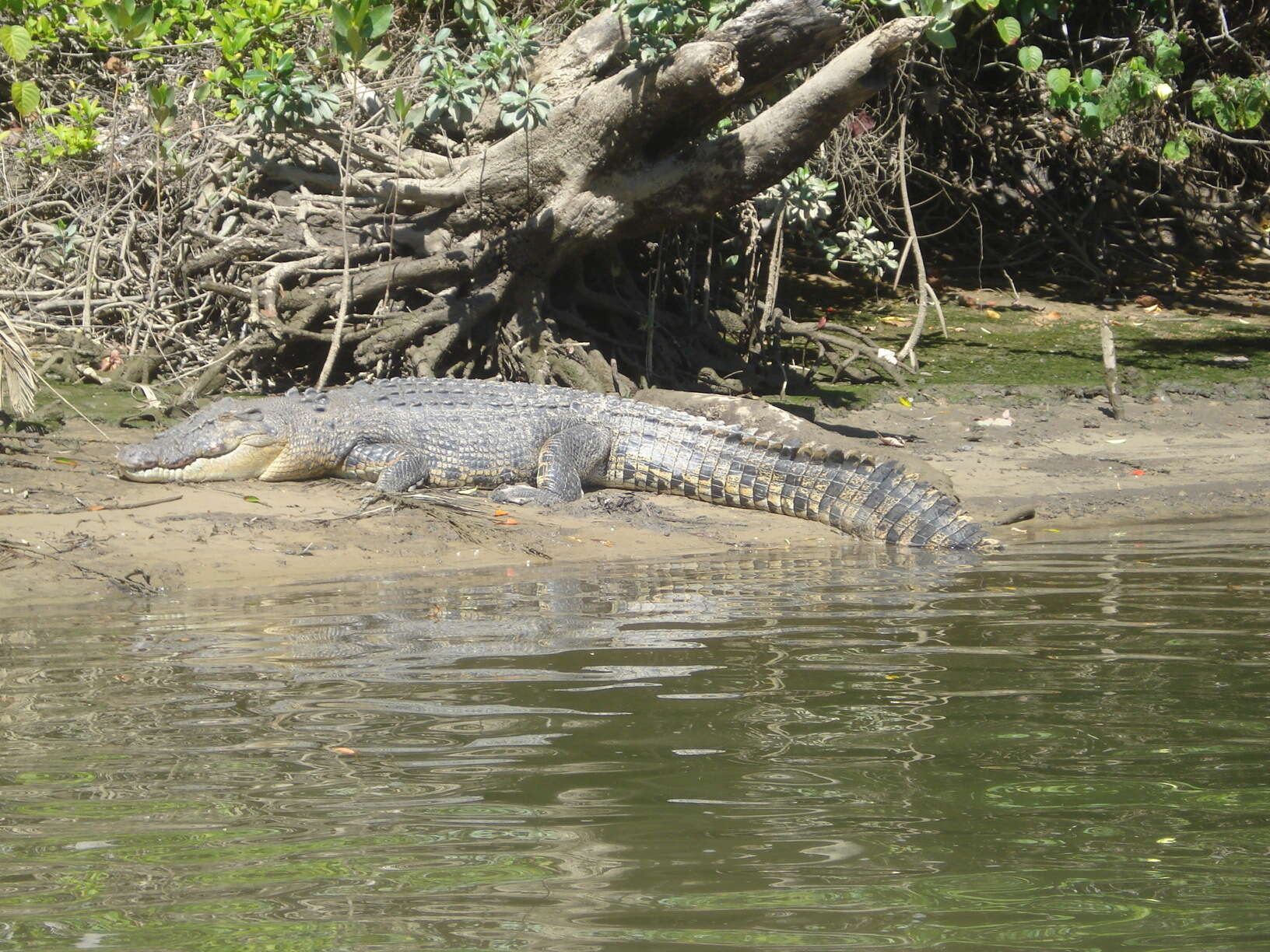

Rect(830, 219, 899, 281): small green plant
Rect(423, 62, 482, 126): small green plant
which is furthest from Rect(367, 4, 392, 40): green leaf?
Rect(830, 219, 899, 281): small green plant

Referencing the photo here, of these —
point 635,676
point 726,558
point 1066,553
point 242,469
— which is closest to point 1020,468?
point 1066,553

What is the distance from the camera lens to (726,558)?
660cm

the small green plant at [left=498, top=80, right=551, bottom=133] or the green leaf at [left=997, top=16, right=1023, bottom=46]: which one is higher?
the green leaf at [left=997, top=16, right=1023, bottom=46]

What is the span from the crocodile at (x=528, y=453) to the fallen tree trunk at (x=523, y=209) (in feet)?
4.08

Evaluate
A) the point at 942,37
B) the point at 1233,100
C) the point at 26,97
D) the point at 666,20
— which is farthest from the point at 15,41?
the point at 1233,100

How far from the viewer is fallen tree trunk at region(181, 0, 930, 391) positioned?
8461 mm

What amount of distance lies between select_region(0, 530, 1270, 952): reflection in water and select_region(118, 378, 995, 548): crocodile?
2.23 metres

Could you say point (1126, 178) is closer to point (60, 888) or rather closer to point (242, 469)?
→ point (242, 469)

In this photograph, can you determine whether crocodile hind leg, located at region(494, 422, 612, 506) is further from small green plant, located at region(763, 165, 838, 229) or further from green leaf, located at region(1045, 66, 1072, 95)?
green leaf, located at region(1045, 66, 1072, 95)

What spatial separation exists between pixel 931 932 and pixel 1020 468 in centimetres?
659

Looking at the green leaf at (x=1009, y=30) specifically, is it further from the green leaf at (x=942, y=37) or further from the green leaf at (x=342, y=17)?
the green leaf at (x=342, y=17)

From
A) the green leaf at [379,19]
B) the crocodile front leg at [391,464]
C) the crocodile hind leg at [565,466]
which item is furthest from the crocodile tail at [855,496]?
the green leaf at [379,19]

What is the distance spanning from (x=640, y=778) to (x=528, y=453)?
16.5ft

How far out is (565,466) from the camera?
7.65 metres
